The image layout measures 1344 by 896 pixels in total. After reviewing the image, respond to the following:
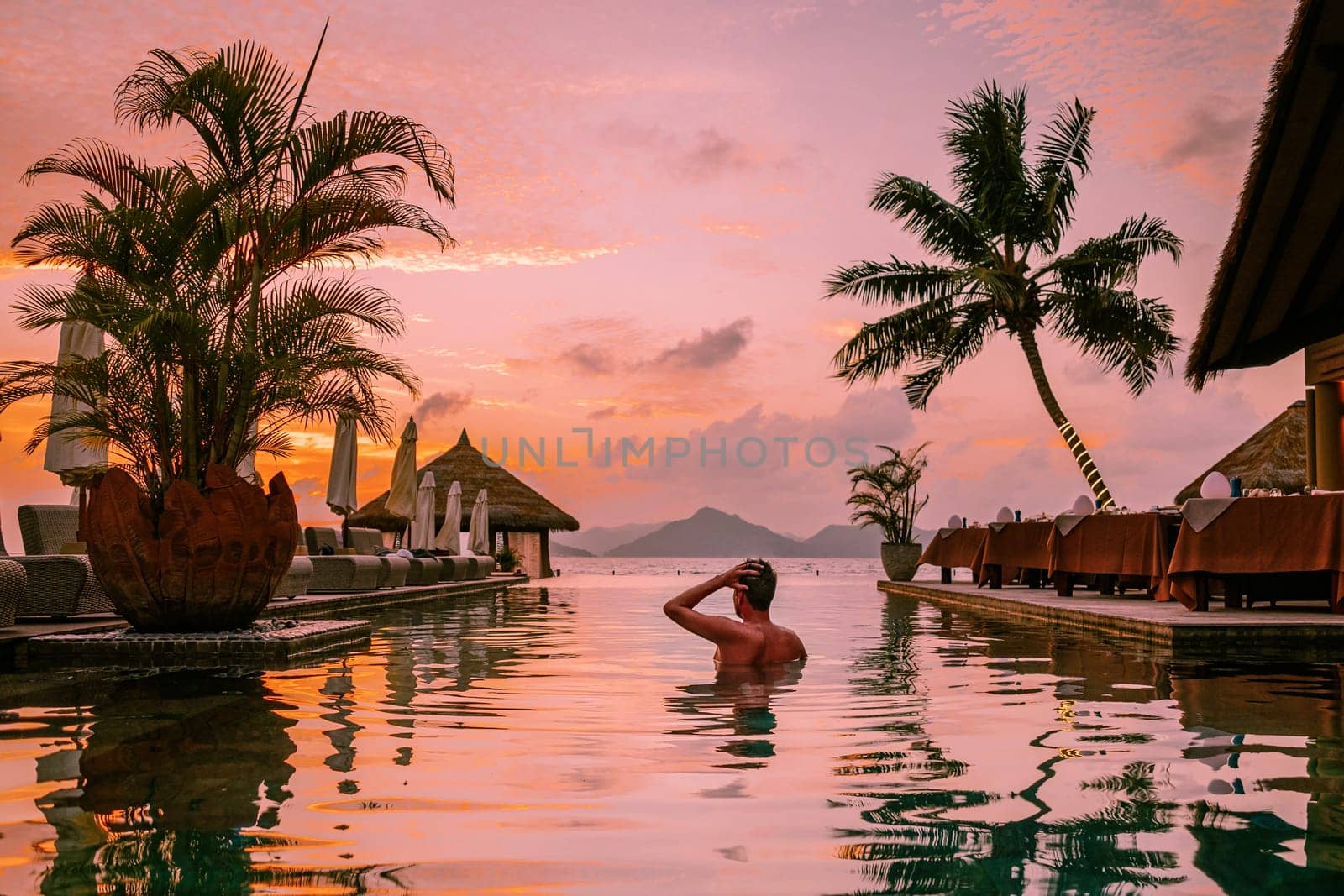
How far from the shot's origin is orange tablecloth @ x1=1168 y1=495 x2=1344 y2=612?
881cm

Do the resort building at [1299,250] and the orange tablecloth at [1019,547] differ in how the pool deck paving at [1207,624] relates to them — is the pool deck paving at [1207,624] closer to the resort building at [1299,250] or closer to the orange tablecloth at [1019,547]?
the orange tablecloth at [1019,547]

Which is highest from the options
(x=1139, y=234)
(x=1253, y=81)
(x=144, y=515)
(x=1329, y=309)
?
(x=1253, y=81)

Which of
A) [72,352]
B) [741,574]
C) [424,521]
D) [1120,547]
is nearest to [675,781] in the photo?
[741,574]

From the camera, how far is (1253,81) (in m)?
16.4

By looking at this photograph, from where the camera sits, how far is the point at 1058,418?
19688mm

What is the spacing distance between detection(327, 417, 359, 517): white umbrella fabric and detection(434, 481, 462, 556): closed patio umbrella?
565 centimetres

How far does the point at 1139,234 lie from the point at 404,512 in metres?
14.1

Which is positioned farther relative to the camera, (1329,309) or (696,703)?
(1329,309)

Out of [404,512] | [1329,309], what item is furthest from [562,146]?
[1329,309]

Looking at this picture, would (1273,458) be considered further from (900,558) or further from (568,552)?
(568,552)

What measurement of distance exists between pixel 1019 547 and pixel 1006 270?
7.02 metres

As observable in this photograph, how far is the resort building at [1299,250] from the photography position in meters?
10.7

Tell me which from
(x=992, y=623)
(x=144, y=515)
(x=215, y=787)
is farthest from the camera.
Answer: (x=992, y=623)

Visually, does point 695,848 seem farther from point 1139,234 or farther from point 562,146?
point 1139,234
